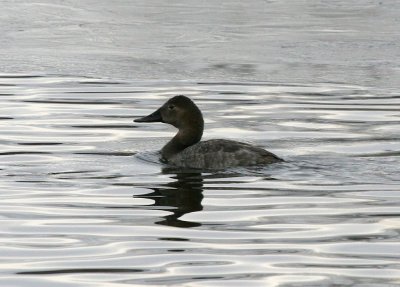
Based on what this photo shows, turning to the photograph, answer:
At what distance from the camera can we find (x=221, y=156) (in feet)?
37.5

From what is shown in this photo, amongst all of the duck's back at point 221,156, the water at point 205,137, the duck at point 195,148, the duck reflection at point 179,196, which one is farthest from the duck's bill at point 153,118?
the duck reflection at point 179,196

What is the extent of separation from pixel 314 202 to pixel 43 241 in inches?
89.6

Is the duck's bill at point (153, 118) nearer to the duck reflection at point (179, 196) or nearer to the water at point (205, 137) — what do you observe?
the water at point (205, 137)

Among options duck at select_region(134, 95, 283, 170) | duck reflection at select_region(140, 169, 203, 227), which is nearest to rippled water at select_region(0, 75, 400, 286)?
duck reflection at select_region(140, 169, 203, 227)

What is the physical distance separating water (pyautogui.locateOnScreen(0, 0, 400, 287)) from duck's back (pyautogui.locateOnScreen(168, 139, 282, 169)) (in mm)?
162

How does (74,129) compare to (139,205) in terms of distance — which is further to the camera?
(74,129)

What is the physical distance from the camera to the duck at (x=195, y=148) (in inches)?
446

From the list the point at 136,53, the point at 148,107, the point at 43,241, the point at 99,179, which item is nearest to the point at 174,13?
the point at 136,53

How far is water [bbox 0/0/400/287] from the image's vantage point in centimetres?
774

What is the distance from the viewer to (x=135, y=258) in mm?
7777

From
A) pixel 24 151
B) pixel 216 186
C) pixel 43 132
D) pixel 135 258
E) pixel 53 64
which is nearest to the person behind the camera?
pixel 135 258

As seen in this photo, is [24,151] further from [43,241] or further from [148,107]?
[43,241]

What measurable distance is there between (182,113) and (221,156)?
42.8 inches

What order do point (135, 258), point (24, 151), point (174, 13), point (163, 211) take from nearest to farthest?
point (135, 258), point (163, 211), point (24, 151), point (174, 13)
